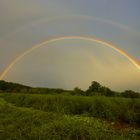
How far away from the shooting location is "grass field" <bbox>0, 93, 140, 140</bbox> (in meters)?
7.97

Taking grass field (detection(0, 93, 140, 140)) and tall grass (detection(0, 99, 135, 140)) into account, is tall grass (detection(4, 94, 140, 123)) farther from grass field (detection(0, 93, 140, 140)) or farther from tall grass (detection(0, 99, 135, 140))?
tall grass (detection(0, 99, 135, 140))

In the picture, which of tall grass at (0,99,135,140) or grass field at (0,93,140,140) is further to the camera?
grass field at (0,93,140,140)

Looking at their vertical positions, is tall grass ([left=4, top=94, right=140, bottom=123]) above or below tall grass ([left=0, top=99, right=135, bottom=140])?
above

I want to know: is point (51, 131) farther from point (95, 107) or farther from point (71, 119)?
point (95, 107)

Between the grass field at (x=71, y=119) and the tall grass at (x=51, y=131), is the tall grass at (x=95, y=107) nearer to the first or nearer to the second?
the grass field at (x=71, y=119)

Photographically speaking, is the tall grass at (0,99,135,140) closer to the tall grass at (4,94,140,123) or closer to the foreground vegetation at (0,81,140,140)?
the foreground vegetation at (0,81,140,140)

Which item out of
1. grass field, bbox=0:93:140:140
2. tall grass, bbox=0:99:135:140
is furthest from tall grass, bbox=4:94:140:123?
tall grass, bbox=0:99:135:140

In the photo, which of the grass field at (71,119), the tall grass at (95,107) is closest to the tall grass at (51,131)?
the grass field at (71,119)

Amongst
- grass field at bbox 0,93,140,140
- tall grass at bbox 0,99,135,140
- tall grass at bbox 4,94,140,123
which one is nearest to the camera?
tall grass at bbox 0,99,135,140

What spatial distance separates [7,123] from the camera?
33.0ft

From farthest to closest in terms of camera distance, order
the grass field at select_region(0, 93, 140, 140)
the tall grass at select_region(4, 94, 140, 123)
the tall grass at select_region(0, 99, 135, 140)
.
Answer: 1. the tall grass at select_region(4, 94, 140, 123)
2. the grass field at select_region(0, 93, 140, 140)
3. the tall grass at select_region(0, 99, 135, 140)

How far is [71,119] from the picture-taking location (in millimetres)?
9969

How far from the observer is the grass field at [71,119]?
7.97 metres

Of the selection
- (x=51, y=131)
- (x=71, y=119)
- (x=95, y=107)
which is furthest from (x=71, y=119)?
(x=95, y=107)
